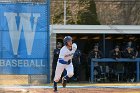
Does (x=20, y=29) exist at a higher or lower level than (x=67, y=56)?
higher

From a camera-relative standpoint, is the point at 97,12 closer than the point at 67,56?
No

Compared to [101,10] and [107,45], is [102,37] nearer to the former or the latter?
[107,45]

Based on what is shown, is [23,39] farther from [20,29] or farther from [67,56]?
[67,56]

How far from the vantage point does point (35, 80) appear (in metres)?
20.4

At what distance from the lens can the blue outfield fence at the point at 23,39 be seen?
65.6ft

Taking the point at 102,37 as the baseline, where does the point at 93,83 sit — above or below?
below

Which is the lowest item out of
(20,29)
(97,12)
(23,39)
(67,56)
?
(67,56)

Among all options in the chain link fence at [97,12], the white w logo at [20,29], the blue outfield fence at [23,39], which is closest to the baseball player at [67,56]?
the blue outfield fence at [23,39]

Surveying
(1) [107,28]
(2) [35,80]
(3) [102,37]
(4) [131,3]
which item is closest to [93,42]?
(3) [102,37]

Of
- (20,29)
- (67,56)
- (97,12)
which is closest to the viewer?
(67,56)

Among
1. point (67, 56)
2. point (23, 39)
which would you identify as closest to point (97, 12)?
point (23, 39)

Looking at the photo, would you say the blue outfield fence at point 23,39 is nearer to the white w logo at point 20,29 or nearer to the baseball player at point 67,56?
the white w logo at point 20,29

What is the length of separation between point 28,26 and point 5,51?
142 cm

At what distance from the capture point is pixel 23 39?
20.0 metres
